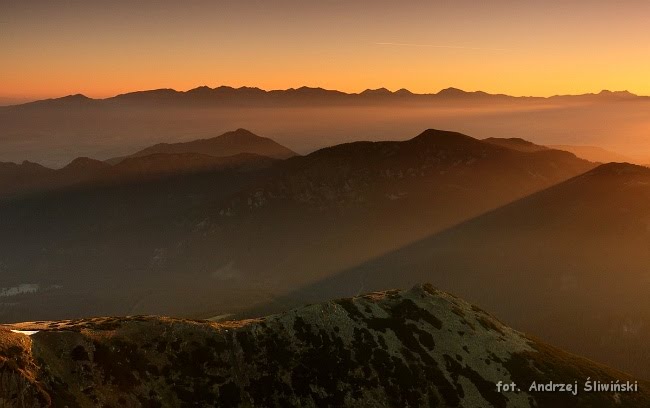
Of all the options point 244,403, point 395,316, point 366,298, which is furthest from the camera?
point 366,298

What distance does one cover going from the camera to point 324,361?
134 m

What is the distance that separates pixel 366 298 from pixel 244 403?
66.2 metres

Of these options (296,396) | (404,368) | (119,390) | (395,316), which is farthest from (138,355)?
(395,316)

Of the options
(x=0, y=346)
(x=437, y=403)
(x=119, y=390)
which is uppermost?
(x=0, y=346)

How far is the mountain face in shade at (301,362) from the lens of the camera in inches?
4269

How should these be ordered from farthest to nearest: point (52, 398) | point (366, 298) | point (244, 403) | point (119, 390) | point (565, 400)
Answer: point (366, 298)
point (565, 400)
point (244, 403)
point (119, 390)
point (52, 398)

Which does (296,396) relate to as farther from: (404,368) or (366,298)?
(366,298)

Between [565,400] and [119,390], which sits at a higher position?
[119,390]

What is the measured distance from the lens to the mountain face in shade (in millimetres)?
108438

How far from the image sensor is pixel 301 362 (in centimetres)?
13225

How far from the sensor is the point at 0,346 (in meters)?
104

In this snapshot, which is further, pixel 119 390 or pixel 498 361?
pixel 498 361

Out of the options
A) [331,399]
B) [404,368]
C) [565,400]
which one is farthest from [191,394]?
[565,400]

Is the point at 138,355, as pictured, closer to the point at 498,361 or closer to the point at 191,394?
the point at 191,394
